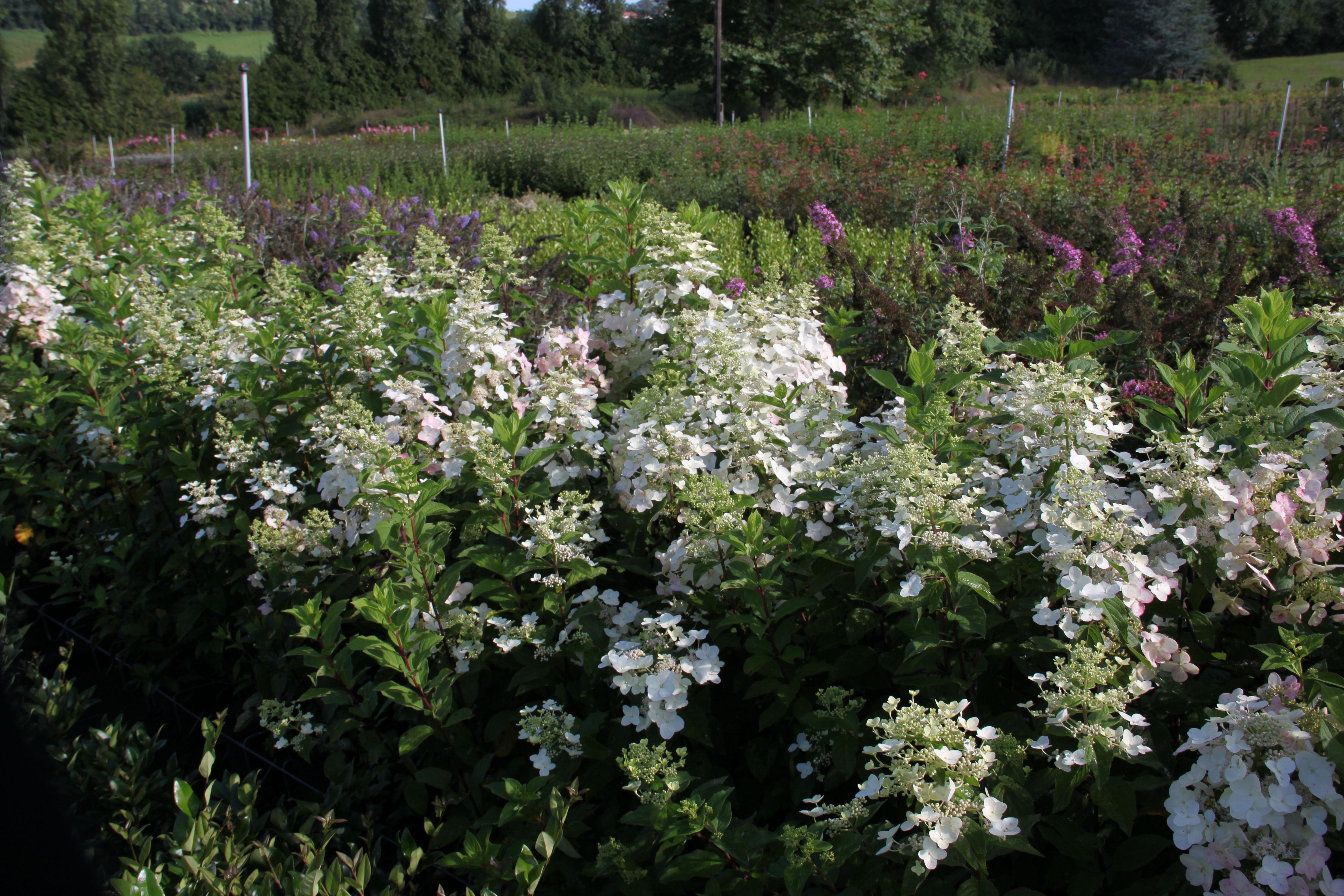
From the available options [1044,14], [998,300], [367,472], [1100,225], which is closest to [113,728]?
[367,472]

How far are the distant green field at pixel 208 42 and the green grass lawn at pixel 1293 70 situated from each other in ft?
183

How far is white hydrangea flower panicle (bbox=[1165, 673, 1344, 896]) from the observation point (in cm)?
111

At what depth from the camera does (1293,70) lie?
135ft

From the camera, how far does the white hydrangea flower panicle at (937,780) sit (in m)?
1.18

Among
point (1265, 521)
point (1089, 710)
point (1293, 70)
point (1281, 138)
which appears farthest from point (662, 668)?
point (1293, 70)

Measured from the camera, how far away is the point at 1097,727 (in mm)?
1277

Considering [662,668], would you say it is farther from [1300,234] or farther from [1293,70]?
[1293,70]

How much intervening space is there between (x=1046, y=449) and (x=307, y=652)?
1.63 metres

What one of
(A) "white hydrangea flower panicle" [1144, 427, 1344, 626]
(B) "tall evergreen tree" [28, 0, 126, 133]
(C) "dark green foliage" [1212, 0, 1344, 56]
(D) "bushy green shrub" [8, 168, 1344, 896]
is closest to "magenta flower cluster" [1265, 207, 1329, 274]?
(D) "bushy green shrub" [8, 168, 1344, 896]

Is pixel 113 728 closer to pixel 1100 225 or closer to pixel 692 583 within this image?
pixel 692 583

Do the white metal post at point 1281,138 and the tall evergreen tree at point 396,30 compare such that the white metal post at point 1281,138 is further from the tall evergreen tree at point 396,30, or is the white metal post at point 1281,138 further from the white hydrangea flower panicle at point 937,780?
the tall evergreen tree at point 396,30

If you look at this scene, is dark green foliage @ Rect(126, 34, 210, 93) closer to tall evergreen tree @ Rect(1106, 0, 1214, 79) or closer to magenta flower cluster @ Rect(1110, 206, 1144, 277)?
tall evergreen tree @ Rect(1106, 0, 1214, 79)

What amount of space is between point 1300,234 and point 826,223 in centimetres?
282

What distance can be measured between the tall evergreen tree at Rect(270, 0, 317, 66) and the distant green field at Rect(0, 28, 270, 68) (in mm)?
7594
